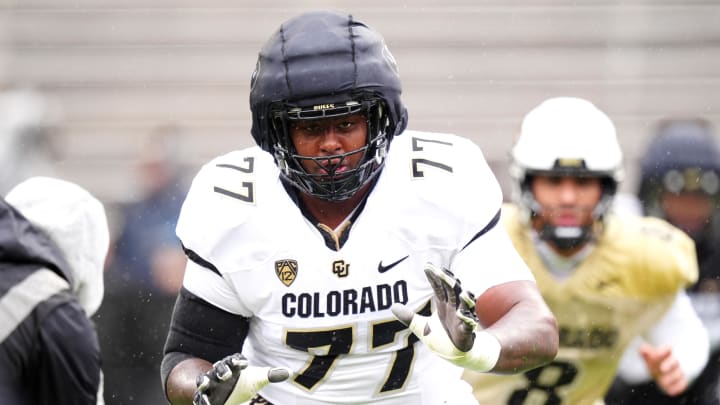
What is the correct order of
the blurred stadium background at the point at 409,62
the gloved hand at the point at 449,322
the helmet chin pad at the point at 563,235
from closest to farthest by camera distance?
the gloved hand at the point at 449,322 → the helmet chin pad at the point at 563,235 → the blurred stadium background at the point at 409,62

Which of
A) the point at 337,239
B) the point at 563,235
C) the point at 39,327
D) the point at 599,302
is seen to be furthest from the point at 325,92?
the point at 599,302

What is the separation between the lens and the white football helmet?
498 cm

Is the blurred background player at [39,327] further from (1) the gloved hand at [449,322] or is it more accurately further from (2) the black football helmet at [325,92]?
(1) the gloved hand at [449,322]

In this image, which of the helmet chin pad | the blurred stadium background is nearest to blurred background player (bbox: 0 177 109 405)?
the helmet chin pad

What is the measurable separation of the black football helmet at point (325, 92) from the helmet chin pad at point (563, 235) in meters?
1.48

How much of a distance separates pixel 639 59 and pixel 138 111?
309cm

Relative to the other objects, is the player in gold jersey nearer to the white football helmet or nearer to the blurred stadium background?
the white football helmet

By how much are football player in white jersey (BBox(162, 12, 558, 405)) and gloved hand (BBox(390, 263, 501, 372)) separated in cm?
35

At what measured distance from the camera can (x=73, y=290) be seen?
131 inches

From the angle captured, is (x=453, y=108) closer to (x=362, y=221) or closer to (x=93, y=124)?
(x=93, y=124)

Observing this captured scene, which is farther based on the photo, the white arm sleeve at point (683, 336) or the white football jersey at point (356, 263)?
the white arm sleeve at point (683, 336)

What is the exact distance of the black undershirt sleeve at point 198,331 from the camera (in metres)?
3.45

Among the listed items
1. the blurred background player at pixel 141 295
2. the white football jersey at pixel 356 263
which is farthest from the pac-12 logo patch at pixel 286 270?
the blurred background player at pixel 141 295

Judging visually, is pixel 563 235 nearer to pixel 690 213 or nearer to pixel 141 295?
pixel 690 213
